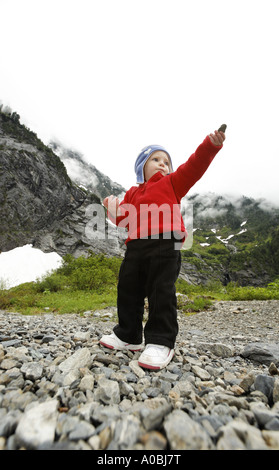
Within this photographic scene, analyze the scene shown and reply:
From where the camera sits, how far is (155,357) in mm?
1921

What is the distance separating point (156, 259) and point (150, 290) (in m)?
0.34

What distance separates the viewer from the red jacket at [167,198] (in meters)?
2.32

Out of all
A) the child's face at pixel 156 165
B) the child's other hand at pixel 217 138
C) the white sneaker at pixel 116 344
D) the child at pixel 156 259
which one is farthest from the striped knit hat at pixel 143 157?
the white sneaker at pixel 116 344

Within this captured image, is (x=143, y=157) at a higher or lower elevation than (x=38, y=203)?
lower

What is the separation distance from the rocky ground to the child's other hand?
2.04 meters

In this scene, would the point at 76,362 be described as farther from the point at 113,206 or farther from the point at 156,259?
the point at 113,206

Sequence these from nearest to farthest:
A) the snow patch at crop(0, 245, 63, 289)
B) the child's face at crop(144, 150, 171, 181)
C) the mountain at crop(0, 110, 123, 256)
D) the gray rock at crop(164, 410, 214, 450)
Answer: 1. the gray rock at crop(164, 410, 214, 450)
2. the child's face at crop(144, 150, 171, 181)
3. the snow patch at crop(0, 245, 63, 289)
4. the mountain at crop(0, 110, 123, 256)

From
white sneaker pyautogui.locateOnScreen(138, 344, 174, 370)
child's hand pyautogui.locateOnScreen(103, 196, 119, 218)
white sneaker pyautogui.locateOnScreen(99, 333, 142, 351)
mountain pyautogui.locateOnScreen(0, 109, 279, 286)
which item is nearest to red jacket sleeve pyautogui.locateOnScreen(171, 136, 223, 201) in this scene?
child's hand pyautogui.locateOnScreen(103, 196, 119, 218)

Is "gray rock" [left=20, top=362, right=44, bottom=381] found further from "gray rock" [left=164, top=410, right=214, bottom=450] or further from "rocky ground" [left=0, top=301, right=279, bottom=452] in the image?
"gray rock" [left=164, top=410, right=214, bottom=450]

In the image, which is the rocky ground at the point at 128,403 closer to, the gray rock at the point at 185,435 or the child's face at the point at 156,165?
the gray rock at the point at 185,435

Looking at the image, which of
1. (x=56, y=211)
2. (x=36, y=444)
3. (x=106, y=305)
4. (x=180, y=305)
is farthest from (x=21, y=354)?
(x=56, y=211)

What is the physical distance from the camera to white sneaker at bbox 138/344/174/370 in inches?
73.5

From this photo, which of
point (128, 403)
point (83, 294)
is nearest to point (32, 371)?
point (128, 403)
